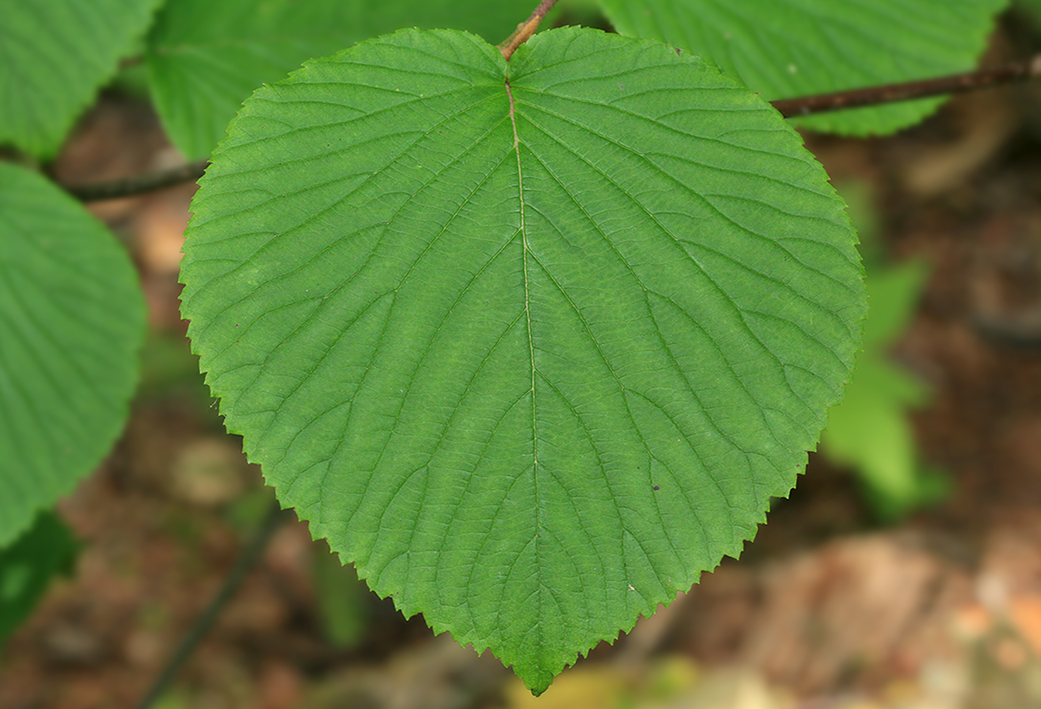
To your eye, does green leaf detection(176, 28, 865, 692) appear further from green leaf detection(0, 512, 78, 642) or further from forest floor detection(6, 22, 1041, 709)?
forest floor detection(6, 22, 1041, 709)

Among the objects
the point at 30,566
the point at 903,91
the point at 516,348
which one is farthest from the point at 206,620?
the point at 903,91

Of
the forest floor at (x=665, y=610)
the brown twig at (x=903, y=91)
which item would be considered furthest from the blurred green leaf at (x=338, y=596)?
the brown twig at (x=903, y=91)

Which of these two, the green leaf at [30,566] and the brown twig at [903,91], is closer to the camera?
the brown twig at [903,91]

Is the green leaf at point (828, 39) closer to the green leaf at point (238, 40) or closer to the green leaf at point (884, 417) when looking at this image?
the green leaf at point (238, 40)

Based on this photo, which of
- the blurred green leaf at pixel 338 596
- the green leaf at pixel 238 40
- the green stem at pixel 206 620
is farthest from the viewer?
the blurred green leaf at pixel 338 596

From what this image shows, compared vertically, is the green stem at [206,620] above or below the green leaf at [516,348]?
below

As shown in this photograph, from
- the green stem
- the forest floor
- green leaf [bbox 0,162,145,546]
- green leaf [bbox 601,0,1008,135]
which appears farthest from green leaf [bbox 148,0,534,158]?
the forest floor

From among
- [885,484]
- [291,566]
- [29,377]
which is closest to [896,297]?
[885,484]

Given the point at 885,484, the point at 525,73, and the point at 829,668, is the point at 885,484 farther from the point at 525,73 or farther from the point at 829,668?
the point at 525,73

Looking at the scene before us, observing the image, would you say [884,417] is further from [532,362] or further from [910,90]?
[532,362]
